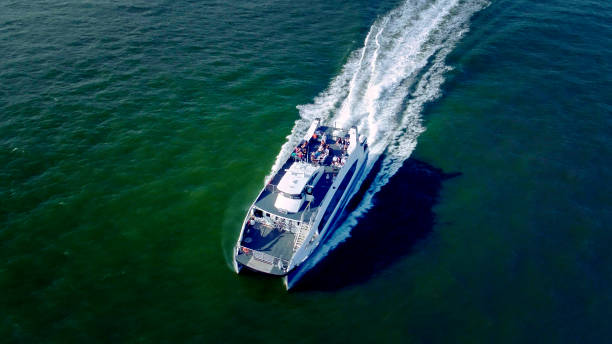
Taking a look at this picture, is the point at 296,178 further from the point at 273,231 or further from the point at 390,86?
the point at 390,86

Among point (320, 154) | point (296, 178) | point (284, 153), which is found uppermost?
point (320, 154)

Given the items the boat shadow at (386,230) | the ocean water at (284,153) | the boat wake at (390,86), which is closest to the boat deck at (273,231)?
the ocean water at (284,153)

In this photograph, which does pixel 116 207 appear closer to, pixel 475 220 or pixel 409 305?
pixel 409 305

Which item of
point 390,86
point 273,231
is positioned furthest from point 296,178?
point 390,86

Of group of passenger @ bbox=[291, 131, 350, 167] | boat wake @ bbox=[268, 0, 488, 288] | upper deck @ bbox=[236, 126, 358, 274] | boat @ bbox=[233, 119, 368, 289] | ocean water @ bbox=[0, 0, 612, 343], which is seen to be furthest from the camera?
boat wake @ bbox=[268, 0, 488, 288]

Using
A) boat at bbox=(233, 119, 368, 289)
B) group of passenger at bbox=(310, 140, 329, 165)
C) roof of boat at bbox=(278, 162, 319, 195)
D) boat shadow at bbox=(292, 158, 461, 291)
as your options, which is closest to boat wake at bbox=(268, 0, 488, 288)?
boat shadow at bbox=(292, 158, 461, 291)

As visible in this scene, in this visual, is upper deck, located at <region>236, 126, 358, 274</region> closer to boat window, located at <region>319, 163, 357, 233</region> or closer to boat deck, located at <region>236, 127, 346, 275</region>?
boat deck, located at <region>236, 127, 346, 275</region>
